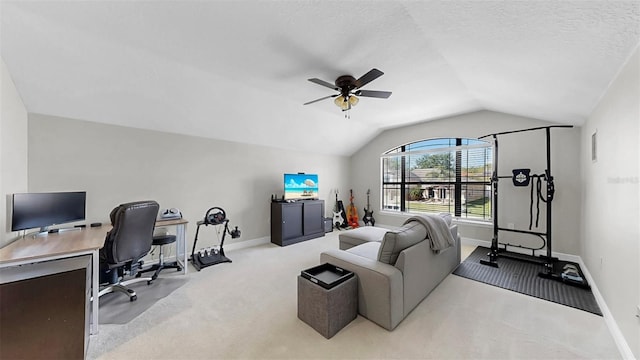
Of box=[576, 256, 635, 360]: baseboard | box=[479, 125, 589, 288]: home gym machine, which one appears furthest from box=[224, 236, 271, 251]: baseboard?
box=[576, 256, 635, 360]: baseboard

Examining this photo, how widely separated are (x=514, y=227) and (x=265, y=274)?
4424 mm

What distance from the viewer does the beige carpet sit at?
69.4 inches

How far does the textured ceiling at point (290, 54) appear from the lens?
5.30 ft

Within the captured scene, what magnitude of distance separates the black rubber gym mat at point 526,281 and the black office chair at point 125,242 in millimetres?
3994

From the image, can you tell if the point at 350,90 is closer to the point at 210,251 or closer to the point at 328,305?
the point at 328,305

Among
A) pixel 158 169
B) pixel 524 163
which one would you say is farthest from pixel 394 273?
pixel 524 163

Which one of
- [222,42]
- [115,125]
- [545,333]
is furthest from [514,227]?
[115,125]

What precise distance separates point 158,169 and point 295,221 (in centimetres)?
258

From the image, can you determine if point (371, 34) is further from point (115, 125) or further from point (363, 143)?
point (363, 143)

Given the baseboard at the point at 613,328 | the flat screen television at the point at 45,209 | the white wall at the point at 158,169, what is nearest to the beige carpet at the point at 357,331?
the baseboard at the point at 613,328

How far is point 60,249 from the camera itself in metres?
Answer: 1.98

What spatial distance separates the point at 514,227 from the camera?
4184mm

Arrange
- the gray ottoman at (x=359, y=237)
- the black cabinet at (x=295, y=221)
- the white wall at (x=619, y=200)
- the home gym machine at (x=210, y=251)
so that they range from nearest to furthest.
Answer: the white wall at (x=619, y=200), the gray ottoman at (x=359, y=237), the home gym machine at (x=210, y=251), the black cabinet at (x=295, y=221)

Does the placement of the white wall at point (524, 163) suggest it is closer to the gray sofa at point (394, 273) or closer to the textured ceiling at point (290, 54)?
the textured ceiling at point (290, 54)
